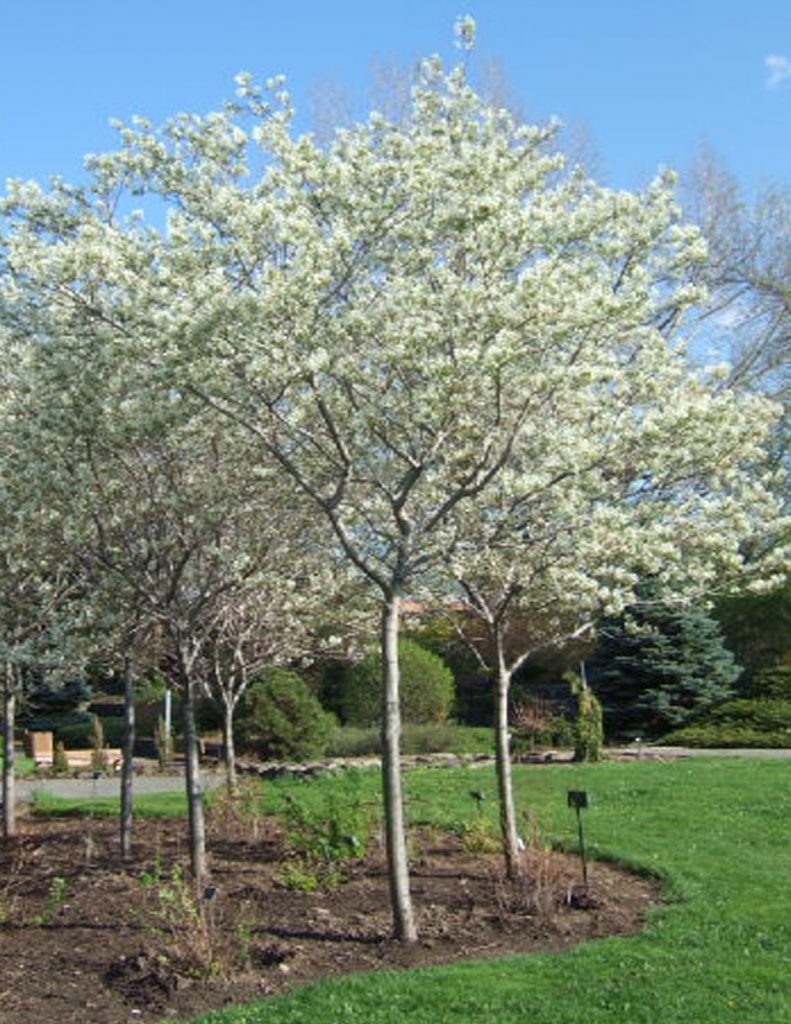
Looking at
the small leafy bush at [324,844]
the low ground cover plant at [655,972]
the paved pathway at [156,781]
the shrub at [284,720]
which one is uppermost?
the shrub at [284,720]

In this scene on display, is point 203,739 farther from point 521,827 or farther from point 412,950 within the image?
point 412,950

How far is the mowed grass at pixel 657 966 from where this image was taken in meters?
5.69

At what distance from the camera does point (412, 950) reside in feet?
22.8

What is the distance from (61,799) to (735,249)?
2038cm

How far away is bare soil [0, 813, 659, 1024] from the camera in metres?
6.38

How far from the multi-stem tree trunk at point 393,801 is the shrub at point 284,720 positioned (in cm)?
1272

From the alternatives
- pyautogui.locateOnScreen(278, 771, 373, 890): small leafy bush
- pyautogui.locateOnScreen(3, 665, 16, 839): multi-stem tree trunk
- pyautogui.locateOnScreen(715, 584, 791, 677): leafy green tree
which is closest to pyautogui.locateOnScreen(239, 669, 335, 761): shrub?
pyautogui.locateOnScreen(3, 665, 16, 839): multi-stem tree trunk

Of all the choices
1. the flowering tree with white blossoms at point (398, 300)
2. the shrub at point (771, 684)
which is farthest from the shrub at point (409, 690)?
the flowering tree with white blossoms at point (398, 300)

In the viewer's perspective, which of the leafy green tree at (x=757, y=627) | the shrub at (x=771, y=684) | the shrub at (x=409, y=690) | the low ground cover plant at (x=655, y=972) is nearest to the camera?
the low ground cover plant at (x=655, y=972)

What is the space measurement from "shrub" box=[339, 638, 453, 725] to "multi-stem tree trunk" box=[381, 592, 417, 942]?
15191mm

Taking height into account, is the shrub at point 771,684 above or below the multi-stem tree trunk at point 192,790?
above

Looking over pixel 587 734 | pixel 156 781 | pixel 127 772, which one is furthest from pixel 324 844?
pixel 156 781

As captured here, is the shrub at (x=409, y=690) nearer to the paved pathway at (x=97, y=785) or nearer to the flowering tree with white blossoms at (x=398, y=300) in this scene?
the paved pathway at (x=97, y=785)

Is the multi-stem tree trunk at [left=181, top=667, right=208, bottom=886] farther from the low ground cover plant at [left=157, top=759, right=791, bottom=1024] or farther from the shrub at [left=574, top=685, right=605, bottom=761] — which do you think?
the shrub at [left=574, top=685, right=605, bottom=761]
